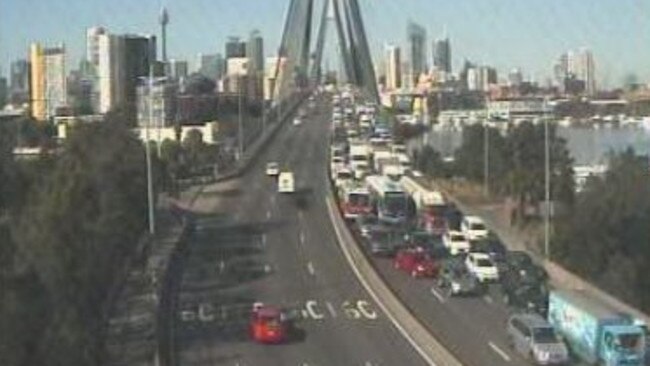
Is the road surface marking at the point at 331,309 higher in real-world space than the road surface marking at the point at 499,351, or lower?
higher

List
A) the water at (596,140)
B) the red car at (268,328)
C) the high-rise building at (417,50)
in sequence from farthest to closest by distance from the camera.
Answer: the high-rise building at (417,50)
the water at (596,140)
the red car at (268,328)

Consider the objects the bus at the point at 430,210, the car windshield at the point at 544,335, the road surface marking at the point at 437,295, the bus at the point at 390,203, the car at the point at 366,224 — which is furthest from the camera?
the bus at the point at 390,203

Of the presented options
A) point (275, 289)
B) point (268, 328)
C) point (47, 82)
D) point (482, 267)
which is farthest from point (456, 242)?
point (47, 82)

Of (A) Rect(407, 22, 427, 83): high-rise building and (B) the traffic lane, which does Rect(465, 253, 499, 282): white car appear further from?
(A) Rect(407, 22, 427, 83): high-rise building

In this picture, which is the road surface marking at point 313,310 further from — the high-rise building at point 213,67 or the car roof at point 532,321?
the high-rise building at point 213,67

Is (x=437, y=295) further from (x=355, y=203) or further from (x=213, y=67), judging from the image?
(x=213, y=67)

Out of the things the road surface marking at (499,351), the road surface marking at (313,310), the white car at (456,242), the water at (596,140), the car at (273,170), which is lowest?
the road surface marking at (499,351)

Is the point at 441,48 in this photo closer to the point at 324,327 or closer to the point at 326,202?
the point at 326,202

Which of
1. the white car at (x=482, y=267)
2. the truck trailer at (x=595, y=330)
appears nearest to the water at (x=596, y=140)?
the white car at (x=482, y=267)
